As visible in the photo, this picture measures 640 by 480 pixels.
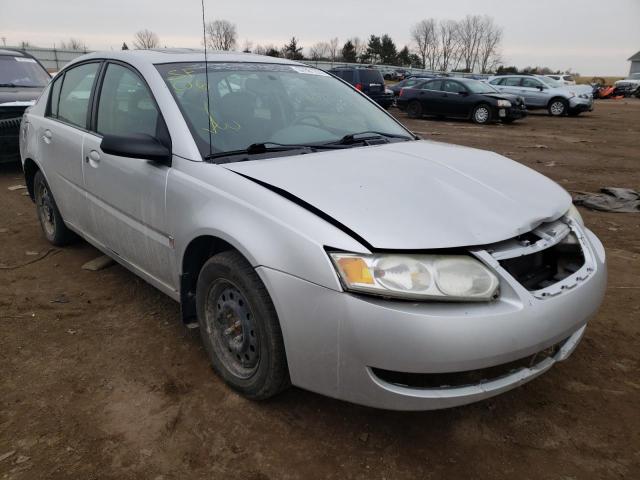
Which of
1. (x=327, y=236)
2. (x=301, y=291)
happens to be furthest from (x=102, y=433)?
(x=327, y=236)

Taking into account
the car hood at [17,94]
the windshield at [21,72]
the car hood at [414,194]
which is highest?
the windshield at [21,72]

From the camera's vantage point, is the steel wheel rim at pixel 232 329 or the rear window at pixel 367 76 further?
the rear window at pixel 367 76

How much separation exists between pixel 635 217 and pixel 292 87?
4.51 m

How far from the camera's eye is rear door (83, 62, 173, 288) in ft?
9.05

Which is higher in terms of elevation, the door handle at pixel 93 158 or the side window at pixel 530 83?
the side window at pixel 530 83

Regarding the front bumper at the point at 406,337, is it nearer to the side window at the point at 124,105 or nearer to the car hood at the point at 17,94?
the side window at the point at 124,105

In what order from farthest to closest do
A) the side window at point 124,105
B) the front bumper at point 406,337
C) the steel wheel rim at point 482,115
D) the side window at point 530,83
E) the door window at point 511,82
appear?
the door window at point 511,82, the side window at point 530,83, the steel wheel rim at point 482,115, the side window at point 124,105, the front bumper at point 406,337

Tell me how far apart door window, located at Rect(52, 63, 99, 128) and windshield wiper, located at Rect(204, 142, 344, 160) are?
1490mm

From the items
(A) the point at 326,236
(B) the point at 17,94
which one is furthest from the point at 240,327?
(B) the point at 17,94

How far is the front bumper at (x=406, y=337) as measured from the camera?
5.99 ft

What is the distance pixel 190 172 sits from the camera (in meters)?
2.52

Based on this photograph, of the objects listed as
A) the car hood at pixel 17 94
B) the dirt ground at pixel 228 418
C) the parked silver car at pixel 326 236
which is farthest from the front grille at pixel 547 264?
the car hood at pixel 17 94

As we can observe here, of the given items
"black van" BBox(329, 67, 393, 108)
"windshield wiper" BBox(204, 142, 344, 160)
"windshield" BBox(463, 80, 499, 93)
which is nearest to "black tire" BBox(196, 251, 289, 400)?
"windshield wiper" BBox(204, 142, 344, 160)

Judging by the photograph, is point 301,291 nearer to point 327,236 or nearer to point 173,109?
point 327,236
